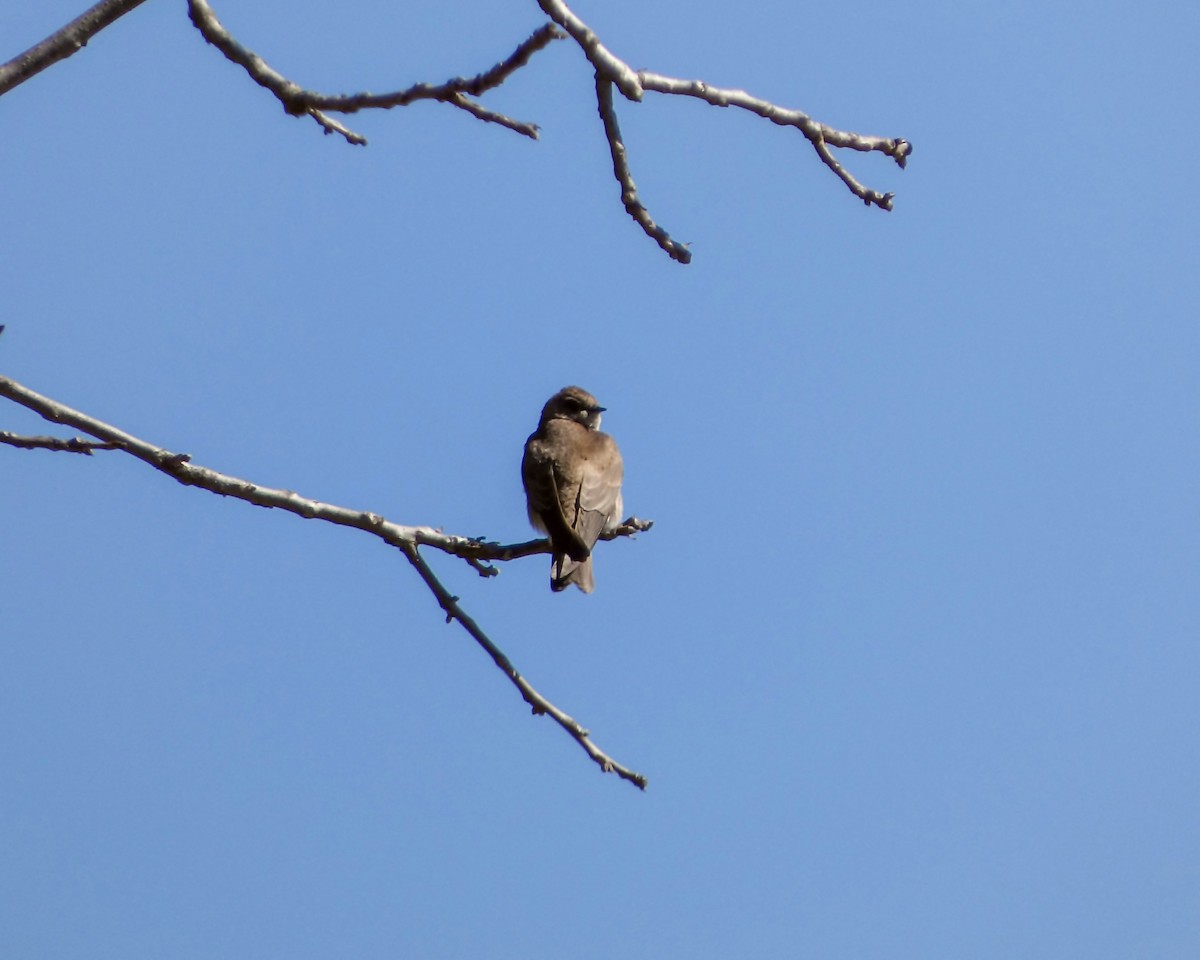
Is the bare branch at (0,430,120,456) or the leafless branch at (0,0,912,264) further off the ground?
the leafless branch at (0,0,912,264)

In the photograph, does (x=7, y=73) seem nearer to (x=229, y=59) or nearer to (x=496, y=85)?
(x=229, y=59)

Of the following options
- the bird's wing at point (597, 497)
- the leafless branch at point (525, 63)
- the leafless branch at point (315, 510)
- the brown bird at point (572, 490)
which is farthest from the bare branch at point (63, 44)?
the bird's wing at point (597, 497)

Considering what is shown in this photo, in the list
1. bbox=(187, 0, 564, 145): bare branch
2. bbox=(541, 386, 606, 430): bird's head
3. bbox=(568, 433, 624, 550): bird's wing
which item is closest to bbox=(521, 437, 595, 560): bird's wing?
bbox=(568, 433, 624, 550): bird's wing

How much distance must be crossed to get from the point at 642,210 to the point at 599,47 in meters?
0.51

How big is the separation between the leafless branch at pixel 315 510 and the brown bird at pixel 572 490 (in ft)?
10.5

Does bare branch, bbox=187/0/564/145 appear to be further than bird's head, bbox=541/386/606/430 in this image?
No

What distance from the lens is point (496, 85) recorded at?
3.55 meters

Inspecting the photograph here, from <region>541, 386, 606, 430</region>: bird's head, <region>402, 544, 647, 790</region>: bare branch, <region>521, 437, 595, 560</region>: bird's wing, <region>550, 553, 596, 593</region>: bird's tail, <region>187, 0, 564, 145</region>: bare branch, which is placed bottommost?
<region>402, 544, 647, 790</region>: bare branch

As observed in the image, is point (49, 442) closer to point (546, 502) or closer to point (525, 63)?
point (525, 63)

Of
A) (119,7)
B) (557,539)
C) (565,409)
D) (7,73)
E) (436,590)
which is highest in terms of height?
(565,409)

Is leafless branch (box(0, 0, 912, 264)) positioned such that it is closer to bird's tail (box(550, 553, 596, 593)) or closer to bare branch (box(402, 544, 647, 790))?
bare branch (box(402, 544, 647, 790))

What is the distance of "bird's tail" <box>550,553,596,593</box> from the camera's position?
25.5 feet

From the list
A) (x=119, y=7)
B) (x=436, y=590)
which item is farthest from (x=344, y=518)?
(x=119, y=7)

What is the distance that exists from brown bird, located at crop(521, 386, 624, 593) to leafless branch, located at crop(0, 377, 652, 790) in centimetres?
320
